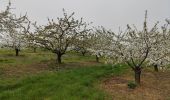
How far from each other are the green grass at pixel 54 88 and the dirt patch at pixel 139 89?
90 centimetres

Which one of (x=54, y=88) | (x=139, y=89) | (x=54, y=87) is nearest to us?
(x=54, y=88)

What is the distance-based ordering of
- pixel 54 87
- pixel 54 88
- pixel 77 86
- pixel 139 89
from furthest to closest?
pixel 139 89, pixel 77 86, pixel 54 87, pixel 54 88

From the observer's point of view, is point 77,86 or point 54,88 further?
point 77,86

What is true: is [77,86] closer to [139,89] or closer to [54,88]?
[54,88]

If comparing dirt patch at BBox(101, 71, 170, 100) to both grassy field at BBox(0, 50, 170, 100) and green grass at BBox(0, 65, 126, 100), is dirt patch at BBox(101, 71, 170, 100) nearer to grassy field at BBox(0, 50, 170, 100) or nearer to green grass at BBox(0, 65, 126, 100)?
grassy field at BBox(0, 50, 170, 100)

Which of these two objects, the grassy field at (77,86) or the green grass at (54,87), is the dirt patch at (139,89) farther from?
the green grass at (54,87)

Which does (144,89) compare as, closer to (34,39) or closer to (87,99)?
(87,99)

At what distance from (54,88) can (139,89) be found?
6.43m

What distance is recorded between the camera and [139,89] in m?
26.3

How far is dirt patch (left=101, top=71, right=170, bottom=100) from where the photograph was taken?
24.0 m

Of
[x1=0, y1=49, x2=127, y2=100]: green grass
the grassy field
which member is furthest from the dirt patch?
[x1=0, y1=49, x2=127, y2=100]: green grass

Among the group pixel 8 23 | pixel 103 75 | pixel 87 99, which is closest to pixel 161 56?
pixel 103 75

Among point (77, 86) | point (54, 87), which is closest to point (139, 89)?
point (77, 86)

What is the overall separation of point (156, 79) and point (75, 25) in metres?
11.9
